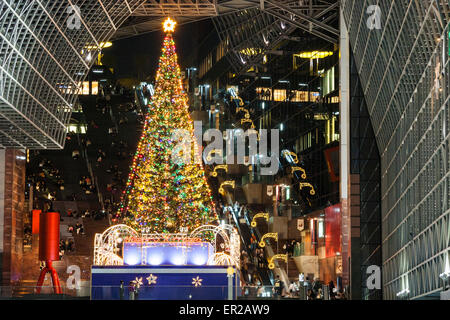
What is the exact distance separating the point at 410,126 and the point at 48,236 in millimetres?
17670

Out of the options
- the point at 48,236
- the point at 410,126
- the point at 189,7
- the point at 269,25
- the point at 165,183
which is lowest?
the point at 48,236

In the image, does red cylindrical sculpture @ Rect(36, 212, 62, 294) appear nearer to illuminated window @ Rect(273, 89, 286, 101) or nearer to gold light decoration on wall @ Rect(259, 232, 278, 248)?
gold light decoration on wall @ Rect(259, 232, 278, 248)

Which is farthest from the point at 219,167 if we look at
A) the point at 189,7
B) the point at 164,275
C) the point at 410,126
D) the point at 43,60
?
the point at 410,126

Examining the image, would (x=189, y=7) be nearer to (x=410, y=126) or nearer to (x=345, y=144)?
(x=345, y=144)

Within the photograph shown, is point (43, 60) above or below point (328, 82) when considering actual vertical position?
below

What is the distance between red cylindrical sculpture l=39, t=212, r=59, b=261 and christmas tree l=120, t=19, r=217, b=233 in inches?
147

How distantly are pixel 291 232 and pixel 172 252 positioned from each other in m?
23.1

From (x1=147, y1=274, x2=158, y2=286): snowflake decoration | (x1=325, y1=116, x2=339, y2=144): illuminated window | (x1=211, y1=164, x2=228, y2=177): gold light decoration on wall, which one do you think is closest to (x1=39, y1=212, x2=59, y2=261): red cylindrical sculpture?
(x1=147, y1=274, x2=158, y2=286): snowflake decoration

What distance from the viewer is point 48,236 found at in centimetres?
4728

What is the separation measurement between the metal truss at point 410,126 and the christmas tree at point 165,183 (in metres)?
8.61

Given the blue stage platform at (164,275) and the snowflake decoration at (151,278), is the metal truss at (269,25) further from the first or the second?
the snowflake decoration at (151,278)

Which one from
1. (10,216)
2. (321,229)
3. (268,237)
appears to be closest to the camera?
(10,216)

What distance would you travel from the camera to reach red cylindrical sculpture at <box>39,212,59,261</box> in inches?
1852

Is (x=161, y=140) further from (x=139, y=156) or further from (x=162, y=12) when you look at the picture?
(x=162, y=12)
